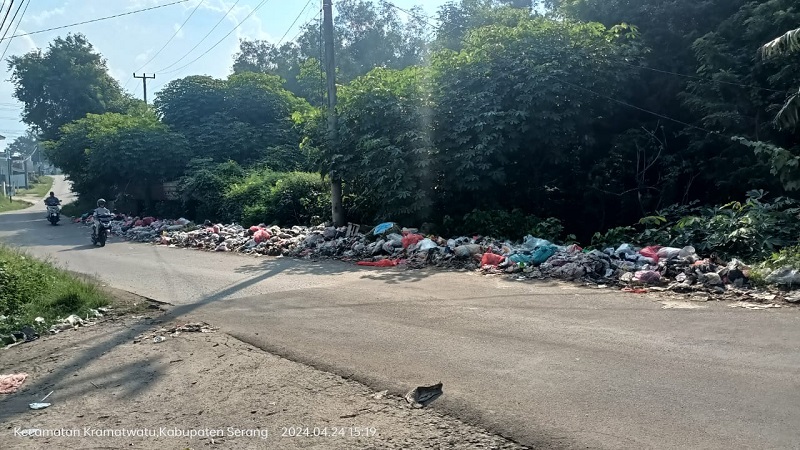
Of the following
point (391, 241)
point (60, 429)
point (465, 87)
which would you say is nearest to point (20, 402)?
point (60, 429)

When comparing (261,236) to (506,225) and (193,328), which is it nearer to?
(506,225)

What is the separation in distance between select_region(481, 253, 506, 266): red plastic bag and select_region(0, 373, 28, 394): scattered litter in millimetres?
7805

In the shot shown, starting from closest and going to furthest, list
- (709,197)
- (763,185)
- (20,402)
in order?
(20,402) < (763,185) < (709,197)

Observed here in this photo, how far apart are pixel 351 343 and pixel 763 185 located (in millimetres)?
13275

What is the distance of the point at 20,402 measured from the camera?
562 centimetres

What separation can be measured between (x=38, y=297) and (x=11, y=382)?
371 cm

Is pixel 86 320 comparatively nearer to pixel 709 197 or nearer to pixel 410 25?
pixel 709 197

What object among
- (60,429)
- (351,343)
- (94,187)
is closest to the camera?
(60,429)

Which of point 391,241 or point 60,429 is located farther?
point 391,241

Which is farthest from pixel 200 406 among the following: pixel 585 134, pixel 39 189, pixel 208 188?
pixel 39 189

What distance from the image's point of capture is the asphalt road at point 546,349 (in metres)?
4.34

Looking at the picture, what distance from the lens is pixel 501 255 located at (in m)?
12.2

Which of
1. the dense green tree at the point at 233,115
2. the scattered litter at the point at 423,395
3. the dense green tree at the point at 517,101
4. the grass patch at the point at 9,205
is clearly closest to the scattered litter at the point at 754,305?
the scattered litter at the point at 423,395

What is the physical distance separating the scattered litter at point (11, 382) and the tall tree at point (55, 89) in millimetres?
45643
